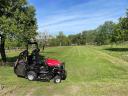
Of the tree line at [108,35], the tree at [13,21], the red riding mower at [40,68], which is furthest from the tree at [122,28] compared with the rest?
the red riding mower at [40,68]

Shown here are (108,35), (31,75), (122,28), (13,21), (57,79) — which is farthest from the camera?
(108,35)

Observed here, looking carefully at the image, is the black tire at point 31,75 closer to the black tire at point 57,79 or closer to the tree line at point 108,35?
the black tire at point 57,79

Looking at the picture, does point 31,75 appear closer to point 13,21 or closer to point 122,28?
point 13,21

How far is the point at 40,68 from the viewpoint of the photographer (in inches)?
745

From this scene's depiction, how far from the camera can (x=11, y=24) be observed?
30625 millimetres

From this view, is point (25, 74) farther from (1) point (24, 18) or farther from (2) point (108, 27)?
(2) point (108, 27)

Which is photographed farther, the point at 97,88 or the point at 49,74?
the point at 49,74

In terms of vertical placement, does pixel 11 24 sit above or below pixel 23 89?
above

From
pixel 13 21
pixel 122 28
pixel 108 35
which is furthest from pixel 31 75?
pixel 108 35

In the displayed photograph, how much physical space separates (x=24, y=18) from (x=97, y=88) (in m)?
19.6

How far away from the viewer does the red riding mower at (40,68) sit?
1864 cm

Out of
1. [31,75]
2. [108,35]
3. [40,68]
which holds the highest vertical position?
[108,35]

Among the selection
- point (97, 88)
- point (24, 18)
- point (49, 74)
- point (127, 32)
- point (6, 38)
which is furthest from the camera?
point (127, 32)

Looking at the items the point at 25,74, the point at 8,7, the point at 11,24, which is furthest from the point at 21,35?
the point at 25,74
